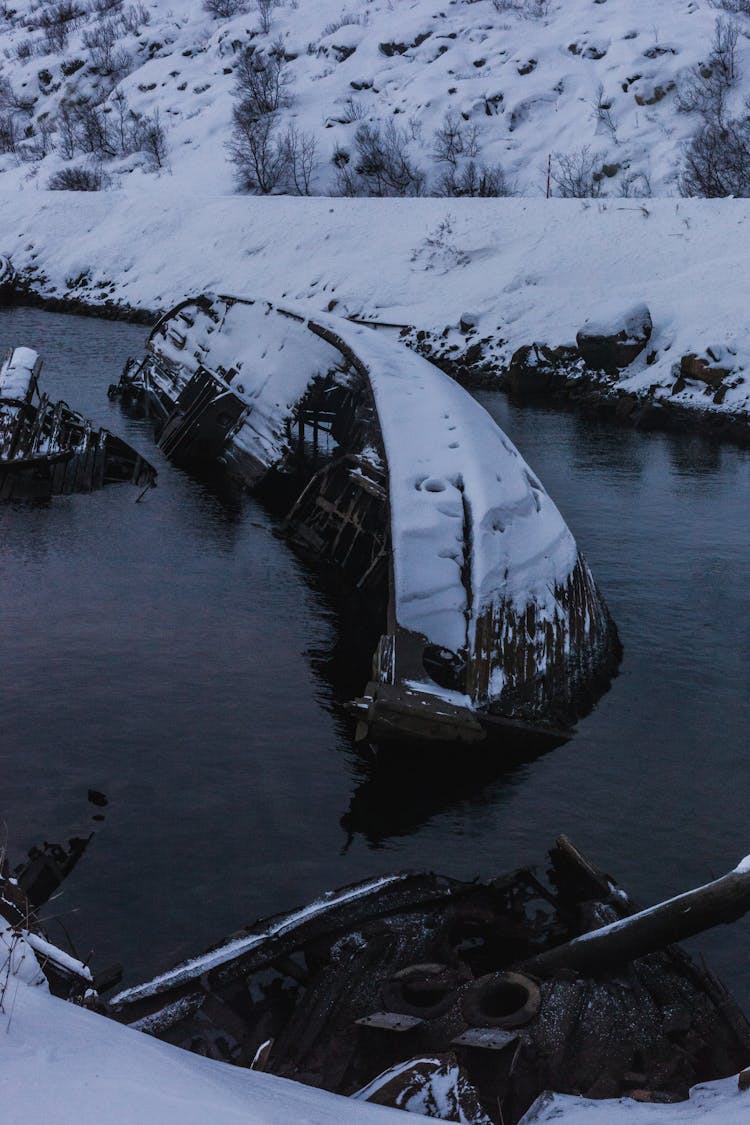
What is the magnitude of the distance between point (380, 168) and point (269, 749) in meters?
62.0

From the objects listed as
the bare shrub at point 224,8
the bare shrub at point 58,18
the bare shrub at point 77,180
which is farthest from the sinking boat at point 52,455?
the bare shrub at point 58,18

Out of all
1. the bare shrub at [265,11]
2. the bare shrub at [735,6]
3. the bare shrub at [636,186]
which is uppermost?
the bare shrub at [265,11]

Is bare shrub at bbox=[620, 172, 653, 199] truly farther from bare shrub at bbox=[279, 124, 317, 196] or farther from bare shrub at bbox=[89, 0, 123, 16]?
bare shrub at bbox=[89, 0, 123, 16]

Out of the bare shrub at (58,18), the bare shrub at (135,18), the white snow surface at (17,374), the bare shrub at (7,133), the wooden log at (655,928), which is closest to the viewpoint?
the wooden log at (655,928)

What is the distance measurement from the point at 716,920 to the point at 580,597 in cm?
816

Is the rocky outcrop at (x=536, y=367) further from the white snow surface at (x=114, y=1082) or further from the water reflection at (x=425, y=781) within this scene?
the white snow surface at (x=114, y=1082)

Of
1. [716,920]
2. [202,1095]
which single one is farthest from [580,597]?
[202,1095]

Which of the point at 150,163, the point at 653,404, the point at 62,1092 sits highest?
the point at 150,163

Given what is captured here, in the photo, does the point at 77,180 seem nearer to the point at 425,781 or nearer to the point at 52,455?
the point at 52,455

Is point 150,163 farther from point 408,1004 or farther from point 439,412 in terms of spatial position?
point 408,1004

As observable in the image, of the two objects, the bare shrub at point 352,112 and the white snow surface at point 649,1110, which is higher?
the bare shrub at point 352,112

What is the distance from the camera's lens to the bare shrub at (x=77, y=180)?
79.6m

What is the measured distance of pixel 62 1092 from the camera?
4.87 m

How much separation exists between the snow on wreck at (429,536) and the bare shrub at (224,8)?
296 ft
